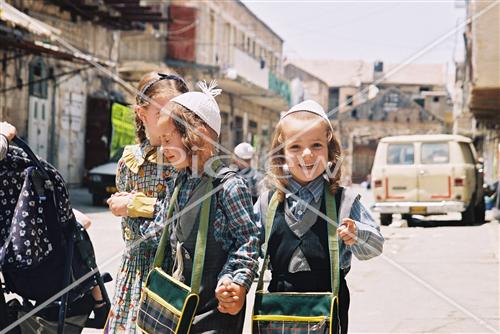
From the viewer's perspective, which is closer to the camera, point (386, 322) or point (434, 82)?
point (386, 322)

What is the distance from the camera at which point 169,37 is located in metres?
31.8

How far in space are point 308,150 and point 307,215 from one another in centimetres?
24

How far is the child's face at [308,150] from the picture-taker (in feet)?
10.0

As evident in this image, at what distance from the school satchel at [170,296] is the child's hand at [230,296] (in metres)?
0.09

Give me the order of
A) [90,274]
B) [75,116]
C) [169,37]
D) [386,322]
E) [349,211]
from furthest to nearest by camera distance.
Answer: [169,37] → [75,116] → [386,322] → [90,274] → [349,211]

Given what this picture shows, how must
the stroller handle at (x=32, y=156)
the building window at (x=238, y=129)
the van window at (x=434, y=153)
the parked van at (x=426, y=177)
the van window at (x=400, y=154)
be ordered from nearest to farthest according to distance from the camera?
1. the stroller handle at (x=32, y=156)
2. the parked van at (x=426, y=177)
3. the van window at (x=434, y=153)
4. the van window at (x=400, y=154)
5. the building window at (x=238, y=129)

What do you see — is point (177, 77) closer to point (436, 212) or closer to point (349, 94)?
point (436, 212)

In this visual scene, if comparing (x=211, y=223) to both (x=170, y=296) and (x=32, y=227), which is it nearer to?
(x=170, y=296)

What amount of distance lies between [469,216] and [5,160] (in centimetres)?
1323

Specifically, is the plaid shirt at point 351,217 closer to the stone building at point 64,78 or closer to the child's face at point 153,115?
the child's face at point 153,115

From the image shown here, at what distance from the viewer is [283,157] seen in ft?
10.5

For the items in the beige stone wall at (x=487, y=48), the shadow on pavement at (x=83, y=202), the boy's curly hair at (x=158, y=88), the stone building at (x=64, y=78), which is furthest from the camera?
the stone building at (x=64, y=78)

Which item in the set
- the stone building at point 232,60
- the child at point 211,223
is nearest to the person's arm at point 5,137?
the child at point 211,223

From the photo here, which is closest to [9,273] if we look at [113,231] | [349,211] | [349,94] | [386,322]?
[349,211]
